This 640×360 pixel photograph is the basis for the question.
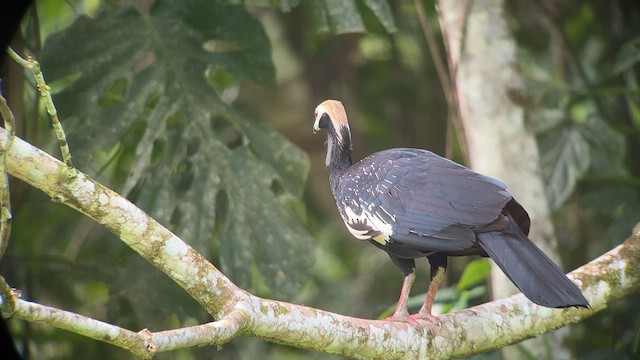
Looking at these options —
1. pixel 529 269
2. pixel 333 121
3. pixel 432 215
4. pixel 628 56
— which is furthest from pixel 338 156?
pixel 628 56

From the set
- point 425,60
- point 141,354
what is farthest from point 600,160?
point 141,354

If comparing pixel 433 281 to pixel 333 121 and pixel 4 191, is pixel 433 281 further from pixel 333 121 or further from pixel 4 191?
pixel 4 191

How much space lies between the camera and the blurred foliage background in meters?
2.75

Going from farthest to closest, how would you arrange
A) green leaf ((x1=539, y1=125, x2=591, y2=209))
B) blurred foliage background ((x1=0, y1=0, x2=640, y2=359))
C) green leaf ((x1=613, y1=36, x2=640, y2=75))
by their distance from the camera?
1. green leaf ((x1=539, y1=125, x2=591, y2=209))
2. green leaf ((x1=613, y1=36, x2=640, y2=75))
3. blurred foliage background ((x1=0, y1=0, x2=640, y2=359))

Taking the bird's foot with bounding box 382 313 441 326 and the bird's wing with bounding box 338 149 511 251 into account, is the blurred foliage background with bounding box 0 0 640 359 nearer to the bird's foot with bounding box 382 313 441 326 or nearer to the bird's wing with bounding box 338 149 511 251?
the bird's foot with bounding box 382 313 441 326

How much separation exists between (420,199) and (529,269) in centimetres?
30

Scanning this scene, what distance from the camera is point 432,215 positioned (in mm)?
1835

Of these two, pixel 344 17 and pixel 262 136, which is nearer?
pixel 344 17

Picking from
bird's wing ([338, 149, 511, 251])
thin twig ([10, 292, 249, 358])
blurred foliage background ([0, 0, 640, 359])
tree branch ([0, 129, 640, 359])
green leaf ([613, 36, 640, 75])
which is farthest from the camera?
green leaf ([613, 36, 640, 75])

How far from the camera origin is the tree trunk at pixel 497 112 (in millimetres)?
2646

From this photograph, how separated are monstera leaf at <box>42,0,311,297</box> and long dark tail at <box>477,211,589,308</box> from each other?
1002 millimetres

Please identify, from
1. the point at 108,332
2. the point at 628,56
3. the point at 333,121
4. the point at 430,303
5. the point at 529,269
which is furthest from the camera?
the point at 628,56

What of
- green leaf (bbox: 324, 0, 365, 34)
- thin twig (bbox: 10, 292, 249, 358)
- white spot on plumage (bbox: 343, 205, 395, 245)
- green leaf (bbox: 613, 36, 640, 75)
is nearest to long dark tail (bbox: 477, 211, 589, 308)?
white spot on plumage (bbox: 343, 205, 395, 245)

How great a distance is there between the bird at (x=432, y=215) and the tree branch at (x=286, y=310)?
0.11m
